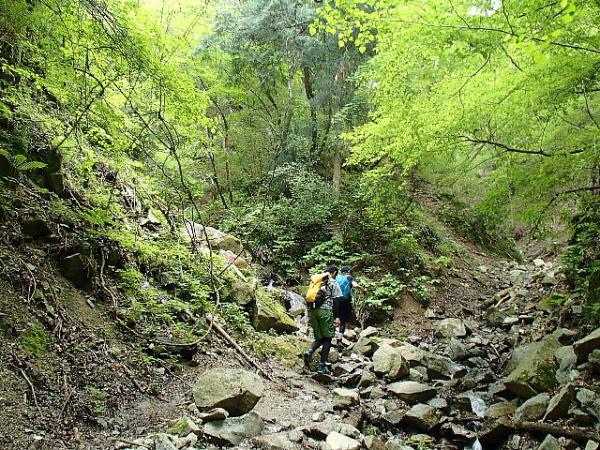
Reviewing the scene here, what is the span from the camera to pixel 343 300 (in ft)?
32.2

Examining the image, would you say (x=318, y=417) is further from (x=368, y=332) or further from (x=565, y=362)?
(x=368, y=332)

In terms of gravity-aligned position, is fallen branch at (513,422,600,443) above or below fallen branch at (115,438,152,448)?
above

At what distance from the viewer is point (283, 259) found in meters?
13.4

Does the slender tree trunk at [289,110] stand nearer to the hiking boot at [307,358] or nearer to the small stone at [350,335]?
the small stone at [350,335]

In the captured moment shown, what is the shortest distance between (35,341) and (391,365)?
225 inches

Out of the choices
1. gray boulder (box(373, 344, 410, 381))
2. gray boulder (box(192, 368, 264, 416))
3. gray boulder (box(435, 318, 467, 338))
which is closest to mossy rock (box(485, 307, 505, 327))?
gray boulder (box(435, 318, 467, 338))

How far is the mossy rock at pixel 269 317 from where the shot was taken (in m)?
8.59

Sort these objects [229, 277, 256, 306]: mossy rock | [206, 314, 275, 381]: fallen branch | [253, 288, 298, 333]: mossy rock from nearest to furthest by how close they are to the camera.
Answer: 1. [206, 314, 275, 381]: fallen branch
2. [253, 288, 298, 333]: mossy rock
3. [229, 277, 256, 306]: mossy rock

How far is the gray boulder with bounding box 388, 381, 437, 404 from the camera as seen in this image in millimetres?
6867

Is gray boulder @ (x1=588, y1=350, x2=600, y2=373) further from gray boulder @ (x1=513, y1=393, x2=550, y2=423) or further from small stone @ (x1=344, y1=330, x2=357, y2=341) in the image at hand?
small stone @ (x1=344, y1=330, x2=357, y2=341)

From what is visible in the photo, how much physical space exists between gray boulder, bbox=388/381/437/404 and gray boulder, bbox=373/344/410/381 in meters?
0.40

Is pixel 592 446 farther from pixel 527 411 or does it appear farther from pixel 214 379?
pixel 214 379

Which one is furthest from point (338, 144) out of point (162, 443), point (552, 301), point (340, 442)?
point (162, 443)

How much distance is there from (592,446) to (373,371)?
147 inches
